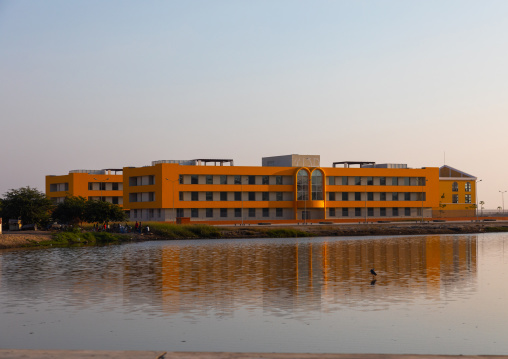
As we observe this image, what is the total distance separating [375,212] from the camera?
145 metres

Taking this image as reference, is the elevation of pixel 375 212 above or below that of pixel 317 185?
below

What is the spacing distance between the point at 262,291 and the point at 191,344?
11.6 meters

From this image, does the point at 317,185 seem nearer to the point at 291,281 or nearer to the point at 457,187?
the point at 457,187

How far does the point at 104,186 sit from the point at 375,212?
197 ft

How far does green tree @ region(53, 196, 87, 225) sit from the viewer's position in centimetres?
9375

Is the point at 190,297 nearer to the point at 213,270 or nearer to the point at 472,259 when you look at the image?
the point at 213,270

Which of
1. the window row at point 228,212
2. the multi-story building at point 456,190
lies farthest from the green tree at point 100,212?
the multi-story building at point 456,190

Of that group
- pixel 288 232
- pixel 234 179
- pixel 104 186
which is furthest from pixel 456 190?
pixel 288 232

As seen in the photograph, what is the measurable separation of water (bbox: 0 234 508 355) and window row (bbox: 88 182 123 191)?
111578mm

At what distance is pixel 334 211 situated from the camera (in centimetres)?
14050

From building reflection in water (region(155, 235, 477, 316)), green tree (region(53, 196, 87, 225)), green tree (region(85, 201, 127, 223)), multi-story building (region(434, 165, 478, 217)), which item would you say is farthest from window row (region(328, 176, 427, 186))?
building reflection in water (region(155, 235, 477, 316))

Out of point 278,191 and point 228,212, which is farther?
point 278,191

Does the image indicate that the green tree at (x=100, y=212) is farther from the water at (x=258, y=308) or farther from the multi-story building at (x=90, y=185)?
the multi-story building at (x=90, y=185)

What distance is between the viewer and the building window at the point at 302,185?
5300 inches
